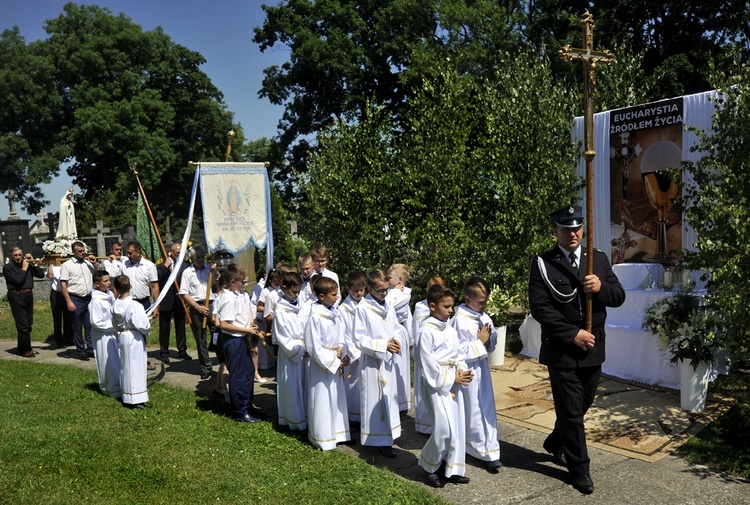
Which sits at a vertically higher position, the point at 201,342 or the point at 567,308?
the point at 567,308

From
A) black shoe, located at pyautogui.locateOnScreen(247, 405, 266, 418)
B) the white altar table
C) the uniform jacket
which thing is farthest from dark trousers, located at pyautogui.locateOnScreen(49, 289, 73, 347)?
the uniform jacket

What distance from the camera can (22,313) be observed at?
1184 centimetres

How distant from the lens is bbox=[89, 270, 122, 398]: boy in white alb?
28.4 ft

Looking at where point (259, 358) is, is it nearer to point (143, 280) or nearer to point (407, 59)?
point (143, 280)

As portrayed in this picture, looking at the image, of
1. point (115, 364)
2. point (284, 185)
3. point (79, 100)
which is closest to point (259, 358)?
point (115, 364)

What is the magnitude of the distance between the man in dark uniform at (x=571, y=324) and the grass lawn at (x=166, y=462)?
1.18 meters

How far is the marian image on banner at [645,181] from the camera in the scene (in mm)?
10820

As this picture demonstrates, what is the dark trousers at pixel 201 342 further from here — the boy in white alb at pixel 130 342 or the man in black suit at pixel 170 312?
the boy in white alb at pixel 130 342

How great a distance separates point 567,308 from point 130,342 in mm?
5126

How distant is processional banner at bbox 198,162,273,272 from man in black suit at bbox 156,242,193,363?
1247mm

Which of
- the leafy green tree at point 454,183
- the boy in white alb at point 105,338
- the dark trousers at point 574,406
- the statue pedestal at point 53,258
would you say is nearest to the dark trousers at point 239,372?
the boy in white alb at point 105,338

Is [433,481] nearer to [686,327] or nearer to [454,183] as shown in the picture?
[686,327]

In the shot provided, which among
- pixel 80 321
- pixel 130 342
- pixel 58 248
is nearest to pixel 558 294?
pixel 130 342

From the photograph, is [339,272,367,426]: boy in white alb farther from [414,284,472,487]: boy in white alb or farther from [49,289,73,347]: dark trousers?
[49,289,73,347]: dark trousers
